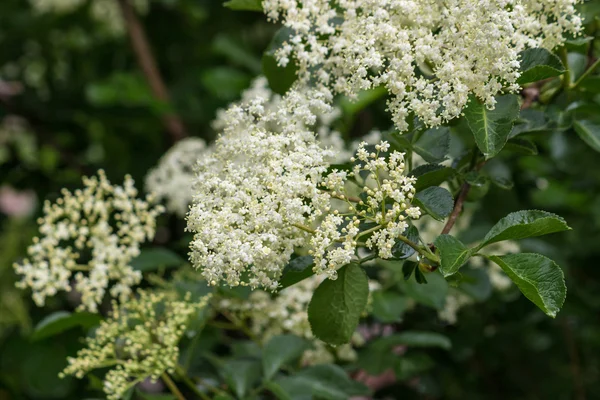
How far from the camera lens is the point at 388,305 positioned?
4.24 feet

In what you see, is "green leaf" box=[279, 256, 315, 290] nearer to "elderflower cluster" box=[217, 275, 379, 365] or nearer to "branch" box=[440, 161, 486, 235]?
"branch" box=[440, 161, 486, 235]

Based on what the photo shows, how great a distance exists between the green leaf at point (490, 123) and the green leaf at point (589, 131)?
26 cm

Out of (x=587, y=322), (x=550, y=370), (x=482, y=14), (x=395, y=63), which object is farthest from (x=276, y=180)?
(x=550, y=370)

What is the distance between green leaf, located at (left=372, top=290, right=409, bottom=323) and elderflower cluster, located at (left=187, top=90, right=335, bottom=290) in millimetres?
449

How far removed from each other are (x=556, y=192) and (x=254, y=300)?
129 cm

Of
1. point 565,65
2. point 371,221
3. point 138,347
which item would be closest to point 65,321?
point 138,347

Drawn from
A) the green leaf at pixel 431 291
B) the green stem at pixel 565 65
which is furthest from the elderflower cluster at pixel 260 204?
the green leaf at pixel 431 291

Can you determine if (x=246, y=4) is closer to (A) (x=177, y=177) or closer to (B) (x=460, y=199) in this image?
(B) (x=460, y=199)

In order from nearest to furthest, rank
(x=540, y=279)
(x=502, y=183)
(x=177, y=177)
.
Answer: (x=540, y=279) → (x=502, y=183) → (x=177, y=177)

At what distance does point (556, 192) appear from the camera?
2.21 metres

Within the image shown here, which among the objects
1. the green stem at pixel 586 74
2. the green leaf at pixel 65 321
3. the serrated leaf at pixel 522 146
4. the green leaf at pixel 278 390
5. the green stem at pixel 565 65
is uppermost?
the green leaf at pixel 65 321

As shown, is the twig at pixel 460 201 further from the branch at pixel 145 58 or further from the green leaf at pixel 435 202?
the branch at pixel 145 58

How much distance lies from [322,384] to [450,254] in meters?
0.43

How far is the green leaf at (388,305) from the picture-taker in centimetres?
126
